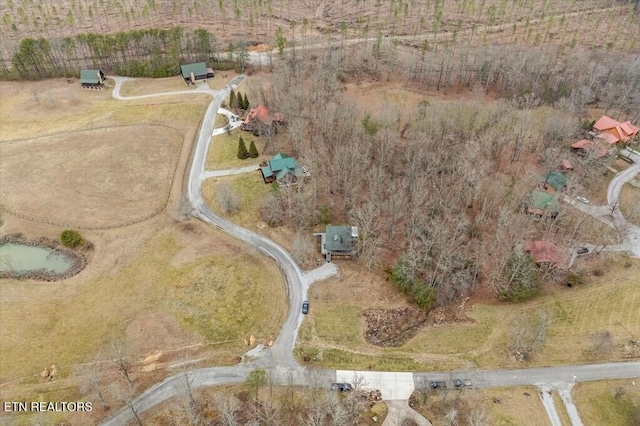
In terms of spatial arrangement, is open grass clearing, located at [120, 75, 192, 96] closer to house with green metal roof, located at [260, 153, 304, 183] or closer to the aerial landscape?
the aerial landscape

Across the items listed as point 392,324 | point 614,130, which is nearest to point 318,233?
point 392,324

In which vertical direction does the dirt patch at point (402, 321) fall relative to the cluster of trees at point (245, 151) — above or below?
below

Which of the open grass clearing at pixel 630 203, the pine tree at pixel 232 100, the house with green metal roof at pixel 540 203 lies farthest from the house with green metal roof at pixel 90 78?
the open grass clearing at pixel 630 203

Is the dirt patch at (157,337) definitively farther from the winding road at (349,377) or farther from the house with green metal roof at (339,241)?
the house with green metal roof at (339,241)

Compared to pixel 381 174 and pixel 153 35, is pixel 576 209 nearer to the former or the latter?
pixel 381 174

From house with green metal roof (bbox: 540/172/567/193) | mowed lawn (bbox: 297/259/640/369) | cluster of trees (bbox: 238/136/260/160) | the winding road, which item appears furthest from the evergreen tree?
house with green metal roof (bbox: 540/172/567/193)

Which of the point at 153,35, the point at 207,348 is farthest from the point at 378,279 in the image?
the point at 153,35
